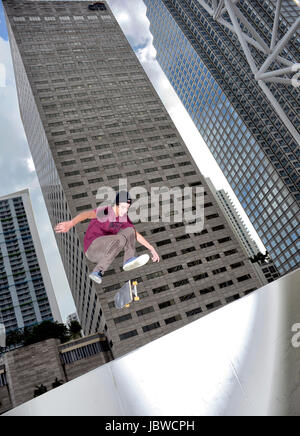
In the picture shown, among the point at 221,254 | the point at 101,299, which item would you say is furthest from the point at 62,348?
the point at 221,254

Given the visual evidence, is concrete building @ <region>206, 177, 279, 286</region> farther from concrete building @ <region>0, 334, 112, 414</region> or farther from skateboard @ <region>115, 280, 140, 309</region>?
skateboard @ <region>115, 280, 140, 309</region>

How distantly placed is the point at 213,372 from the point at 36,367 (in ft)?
168

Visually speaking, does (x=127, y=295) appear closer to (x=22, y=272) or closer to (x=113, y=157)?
(x=113, y=157)

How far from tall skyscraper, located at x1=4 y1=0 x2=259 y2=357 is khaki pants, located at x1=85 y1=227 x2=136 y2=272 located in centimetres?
4861

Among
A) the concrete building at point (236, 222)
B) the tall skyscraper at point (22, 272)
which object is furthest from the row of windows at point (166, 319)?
the concrete building at point (236, 222)

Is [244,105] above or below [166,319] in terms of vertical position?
above

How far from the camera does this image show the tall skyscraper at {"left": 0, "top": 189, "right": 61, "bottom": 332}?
98.7 meters

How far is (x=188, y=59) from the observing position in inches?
4102

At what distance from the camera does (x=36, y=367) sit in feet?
152

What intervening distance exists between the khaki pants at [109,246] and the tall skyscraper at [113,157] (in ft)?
159

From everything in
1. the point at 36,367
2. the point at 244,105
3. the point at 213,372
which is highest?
the point at 244,105

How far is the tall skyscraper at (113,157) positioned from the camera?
192 feet

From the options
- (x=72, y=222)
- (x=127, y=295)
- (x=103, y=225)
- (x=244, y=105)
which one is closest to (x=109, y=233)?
(x=103, y=225)

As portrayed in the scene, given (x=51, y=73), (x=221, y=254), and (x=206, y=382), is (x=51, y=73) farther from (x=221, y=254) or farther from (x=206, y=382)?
(x=206, y=382)
